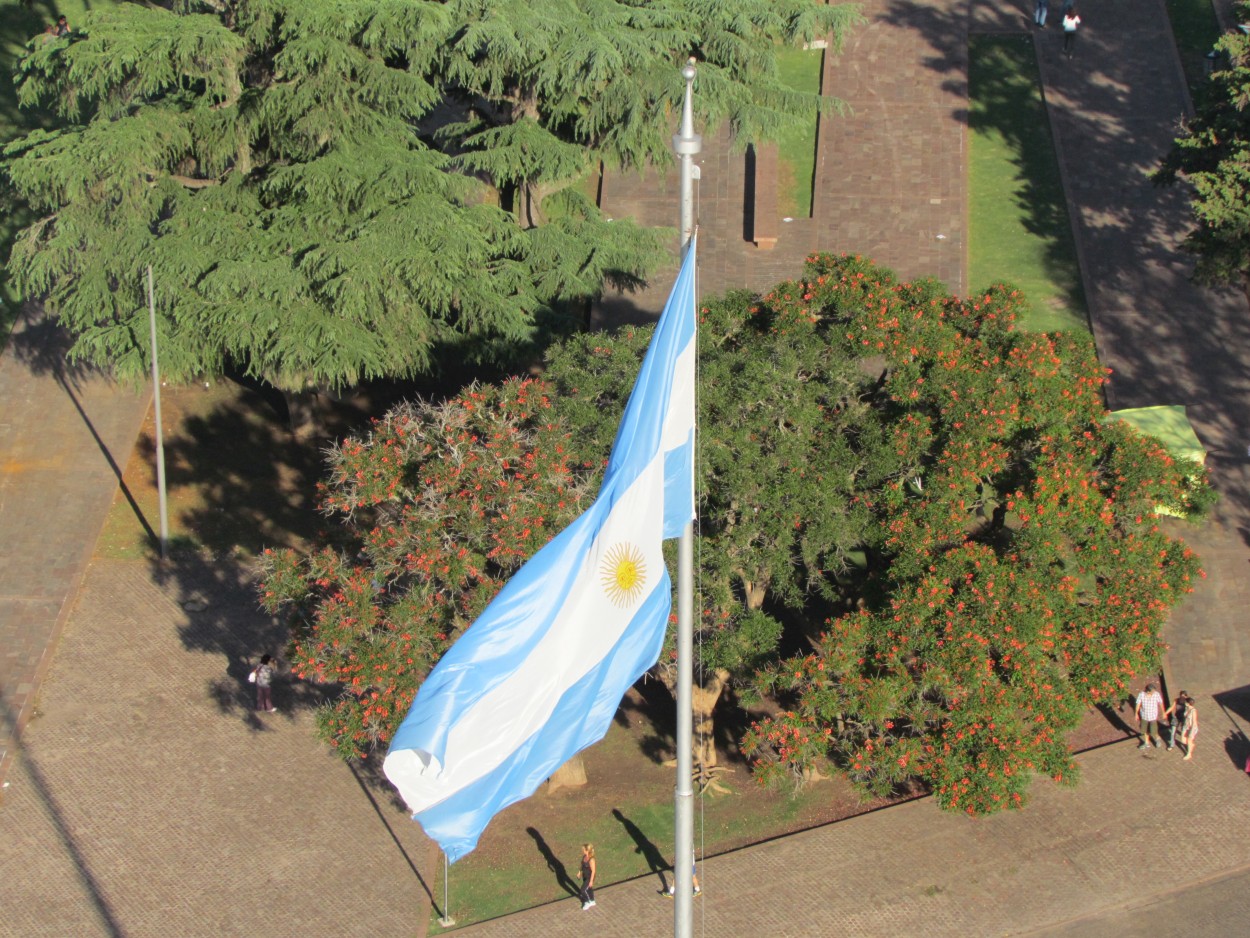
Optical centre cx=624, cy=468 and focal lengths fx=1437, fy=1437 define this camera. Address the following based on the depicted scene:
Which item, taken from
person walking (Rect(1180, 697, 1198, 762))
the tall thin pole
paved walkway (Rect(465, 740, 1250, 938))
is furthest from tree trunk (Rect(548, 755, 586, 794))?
the tall thin pole

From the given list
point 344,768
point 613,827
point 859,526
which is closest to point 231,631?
point 344,768

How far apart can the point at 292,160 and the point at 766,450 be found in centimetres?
1136

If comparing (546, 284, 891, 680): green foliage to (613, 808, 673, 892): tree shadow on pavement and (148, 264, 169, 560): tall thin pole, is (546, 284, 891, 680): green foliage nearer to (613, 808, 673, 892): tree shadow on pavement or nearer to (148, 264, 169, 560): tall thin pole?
(613, 808, 673, 892): tree shadow on pavement

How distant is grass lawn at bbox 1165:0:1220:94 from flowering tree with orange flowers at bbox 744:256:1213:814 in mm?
22459

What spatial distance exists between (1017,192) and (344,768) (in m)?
22.4

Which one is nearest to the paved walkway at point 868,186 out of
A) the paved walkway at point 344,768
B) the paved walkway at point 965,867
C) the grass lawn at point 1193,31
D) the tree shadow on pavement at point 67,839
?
the paved walkway at point 344,768

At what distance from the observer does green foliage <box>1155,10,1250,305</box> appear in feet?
88.0

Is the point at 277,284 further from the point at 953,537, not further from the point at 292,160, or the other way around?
the point at 953,537

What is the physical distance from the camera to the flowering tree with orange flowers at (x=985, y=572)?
1730cm

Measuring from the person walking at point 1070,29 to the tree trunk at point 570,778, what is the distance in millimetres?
26619

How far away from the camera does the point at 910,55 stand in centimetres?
3994

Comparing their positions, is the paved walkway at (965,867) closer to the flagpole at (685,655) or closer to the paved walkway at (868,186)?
the flagpole at (685,655)

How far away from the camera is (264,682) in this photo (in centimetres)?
2252

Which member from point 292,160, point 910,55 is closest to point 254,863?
point 292,160
